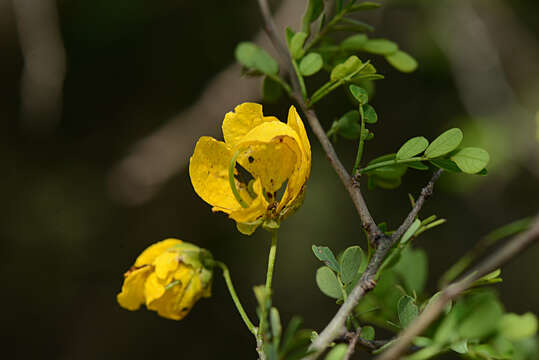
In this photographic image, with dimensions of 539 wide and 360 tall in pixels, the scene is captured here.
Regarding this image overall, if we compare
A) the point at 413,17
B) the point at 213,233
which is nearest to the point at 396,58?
the point at 413,17

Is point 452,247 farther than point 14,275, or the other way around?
point 452,247

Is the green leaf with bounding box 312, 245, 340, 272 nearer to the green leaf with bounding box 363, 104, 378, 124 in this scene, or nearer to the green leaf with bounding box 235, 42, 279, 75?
the green leaf with bounding box 363, 104, 378, 124

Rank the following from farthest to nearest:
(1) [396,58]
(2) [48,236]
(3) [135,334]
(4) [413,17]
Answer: (3) [135,334] < (2) [48,236] < (4) [413,17] < (1) [396,58]

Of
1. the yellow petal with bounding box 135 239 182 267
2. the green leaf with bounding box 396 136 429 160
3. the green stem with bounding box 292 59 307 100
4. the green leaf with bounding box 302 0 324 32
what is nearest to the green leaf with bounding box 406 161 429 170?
the green leaf with bounding box 396 136 429 160

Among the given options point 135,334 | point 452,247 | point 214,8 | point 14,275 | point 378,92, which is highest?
point 214,8

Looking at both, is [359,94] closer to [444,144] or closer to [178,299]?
[444,144]

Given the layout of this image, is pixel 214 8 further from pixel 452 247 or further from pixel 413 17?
pixel 452 247
